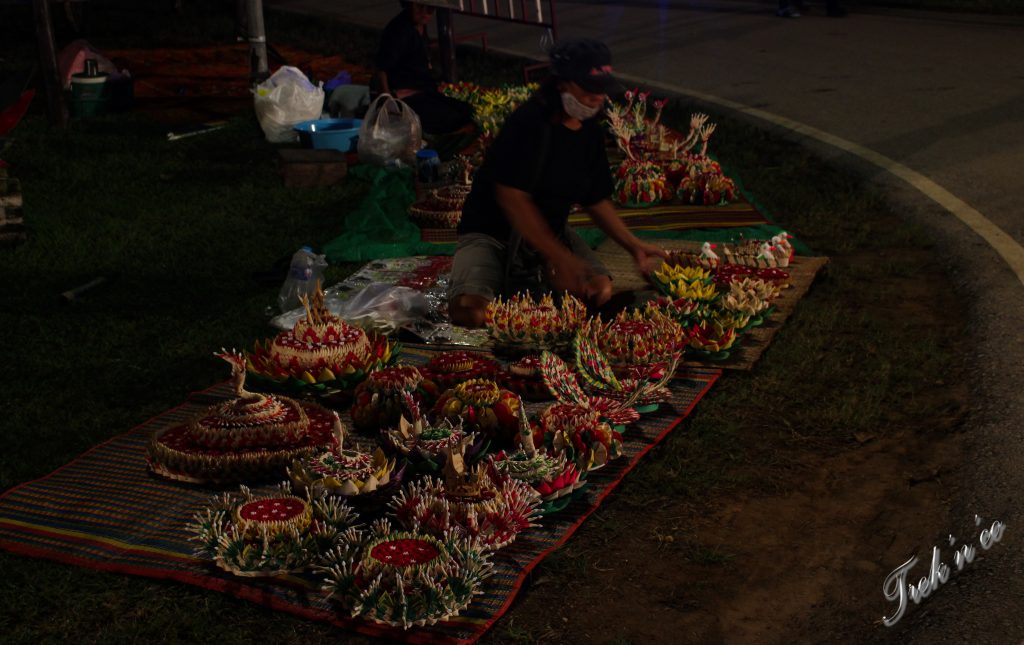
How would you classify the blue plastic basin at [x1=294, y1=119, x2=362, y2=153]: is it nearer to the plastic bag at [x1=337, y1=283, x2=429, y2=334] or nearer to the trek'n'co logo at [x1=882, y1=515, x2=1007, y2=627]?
the plastic bag at [x1=337, y1=283, x2=429, y2=334]

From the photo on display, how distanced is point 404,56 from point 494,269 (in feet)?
16.1

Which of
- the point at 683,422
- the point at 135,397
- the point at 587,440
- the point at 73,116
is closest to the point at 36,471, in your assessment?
the point at 135,397

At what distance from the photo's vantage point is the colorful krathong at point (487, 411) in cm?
521

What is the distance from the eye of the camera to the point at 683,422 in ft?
18.4

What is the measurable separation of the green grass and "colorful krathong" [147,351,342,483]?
634 mm

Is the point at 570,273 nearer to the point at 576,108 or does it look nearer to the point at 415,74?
the point at 576,108

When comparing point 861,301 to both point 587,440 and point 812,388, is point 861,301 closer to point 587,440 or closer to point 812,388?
point 812,388

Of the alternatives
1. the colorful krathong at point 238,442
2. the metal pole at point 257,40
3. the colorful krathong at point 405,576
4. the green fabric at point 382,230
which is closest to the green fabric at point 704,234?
the green fabric at point 382,230

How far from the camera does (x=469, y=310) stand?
6.64 metres

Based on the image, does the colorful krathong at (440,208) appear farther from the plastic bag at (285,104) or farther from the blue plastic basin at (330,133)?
the plastic bag at (285,104)

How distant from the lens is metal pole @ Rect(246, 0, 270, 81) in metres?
12.3

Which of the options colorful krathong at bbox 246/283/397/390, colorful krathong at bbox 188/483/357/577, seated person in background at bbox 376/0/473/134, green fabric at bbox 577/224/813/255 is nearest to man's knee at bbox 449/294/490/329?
colorful krathong at bbox 246/283/397/390

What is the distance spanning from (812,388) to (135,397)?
320 cm

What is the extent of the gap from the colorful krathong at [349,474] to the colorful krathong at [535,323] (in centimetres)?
151
